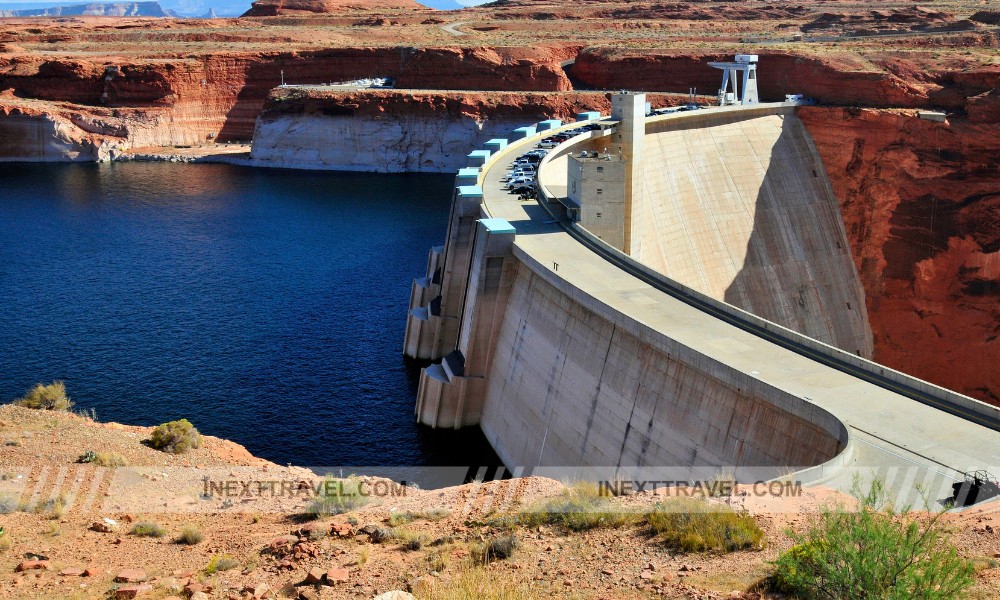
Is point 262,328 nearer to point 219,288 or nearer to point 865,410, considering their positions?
point 219,288

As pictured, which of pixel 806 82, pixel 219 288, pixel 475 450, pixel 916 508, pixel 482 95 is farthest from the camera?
pixel 482 95

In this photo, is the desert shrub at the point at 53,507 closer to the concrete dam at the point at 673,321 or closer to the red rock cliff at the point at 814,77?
the concrete dam at the point at 673,321

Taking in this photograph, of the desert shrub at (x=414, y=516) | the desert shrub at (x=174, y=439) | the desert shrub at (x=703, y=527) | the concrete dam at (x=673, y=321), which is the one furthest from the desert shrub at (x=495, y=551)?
the desert shrub at (x=174, y=439)

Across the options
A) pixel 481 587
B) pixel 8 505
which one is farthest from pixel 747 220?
pixel 481 587

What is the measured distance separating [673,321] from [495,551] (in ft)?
56.3

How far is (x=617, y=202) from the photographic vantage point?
51219mm

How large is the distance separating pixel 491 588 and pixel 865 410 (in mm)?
14876

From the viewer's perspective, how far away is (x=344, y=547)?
21500 mm

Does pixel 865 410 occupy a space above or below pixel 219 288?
above

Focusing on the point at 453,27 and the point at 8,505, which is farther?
the point at 453,27

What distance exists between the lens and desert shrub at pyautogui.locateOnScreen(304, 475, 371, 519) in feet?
80.0

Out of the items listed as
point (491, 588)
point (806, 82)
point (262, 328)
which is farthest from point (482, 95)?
point (491, 588)

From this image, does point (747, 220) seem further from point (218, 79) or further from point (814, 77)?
point (218, 79)

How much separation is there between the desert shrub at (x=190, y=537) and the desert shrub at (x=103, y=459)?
727cm
